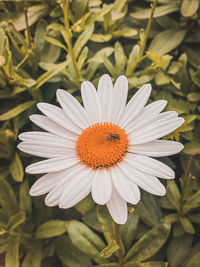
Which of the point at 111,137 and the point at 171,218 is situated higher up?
the point at 111,137

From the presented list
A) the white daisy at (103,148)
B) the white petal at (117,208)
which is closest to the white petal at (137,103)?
the white daisy at (103,148)

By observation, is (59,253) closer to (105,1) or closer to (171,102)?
(171,102)

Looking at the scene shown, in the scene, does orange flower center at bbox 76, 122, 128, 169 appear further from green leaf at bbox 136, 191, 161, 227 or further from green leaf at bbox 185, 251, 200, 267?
green leaf at bbox 185, 251, 200, 267

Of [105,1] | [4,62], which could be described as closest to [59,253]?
[4,62]

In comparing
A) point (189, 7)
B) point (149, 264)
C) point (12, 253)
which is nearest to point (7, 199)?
point (12, 253)

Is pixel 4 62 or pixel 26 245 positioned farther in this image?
pixel 26 245

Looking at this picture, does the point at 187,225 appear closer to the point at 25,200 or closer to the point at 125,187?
the point at 125,187

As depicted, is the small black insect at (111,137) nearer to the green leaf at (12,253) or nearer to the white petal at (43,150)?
the white petal at (43,150)
